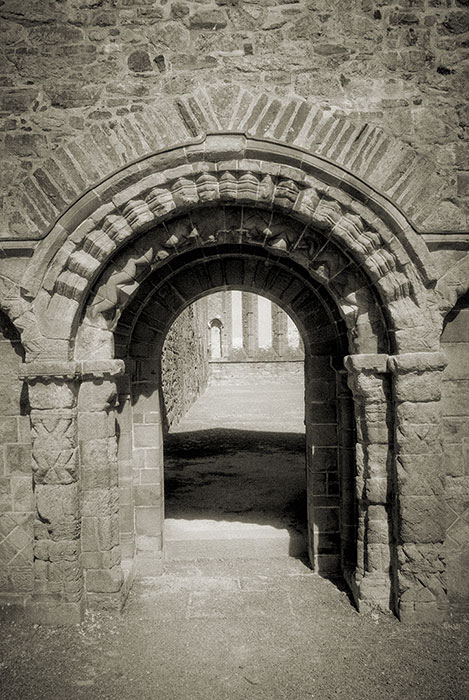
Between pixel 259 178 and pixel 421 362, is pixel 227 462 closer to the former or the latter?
pixel 421 362

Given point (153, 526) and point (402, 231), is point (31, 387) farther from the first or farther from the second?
point (402, 231)

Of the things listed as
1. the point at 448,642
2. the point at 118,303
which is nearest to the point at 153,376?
the point at 118,303

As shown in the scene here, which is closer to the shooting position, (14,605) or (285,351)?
(14,605)

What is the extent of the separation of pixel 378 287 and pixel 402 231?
0.44 m

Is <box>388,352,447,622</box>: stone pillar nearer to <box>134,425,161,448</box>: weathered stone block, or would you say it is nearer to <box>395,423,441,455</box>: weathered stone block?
<box>395,423,441,455</box>: weathered stone block

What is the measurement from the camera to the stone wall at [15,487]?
3.78 m

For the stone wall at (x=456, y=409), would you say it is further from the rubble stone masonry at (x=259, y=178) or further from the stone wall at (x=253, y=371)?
the stone wall at (x=253, y=371)

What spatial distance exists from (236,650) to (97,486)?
5.17ft

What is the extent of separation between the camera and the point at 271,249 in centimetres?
402

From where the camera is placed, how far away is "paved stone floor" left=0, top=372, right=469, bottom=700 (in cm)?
304

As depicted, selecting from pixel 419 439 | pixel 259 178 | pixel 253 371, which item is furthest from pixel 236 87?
pixel 253 371

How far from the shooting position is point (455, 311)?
12.2ft

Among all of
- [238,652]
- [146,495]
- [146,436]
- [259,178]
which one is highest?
[259,178]

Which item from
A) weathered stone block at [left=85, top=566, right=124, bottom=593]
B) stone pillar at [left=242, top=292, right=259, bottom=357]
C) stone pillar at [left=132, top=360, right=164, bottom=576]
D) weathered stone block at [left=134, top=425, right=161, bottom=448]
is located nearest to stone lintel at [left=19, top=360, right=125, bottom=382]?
stone pillar at [left=132, top=360, right=164, bottom=576]
